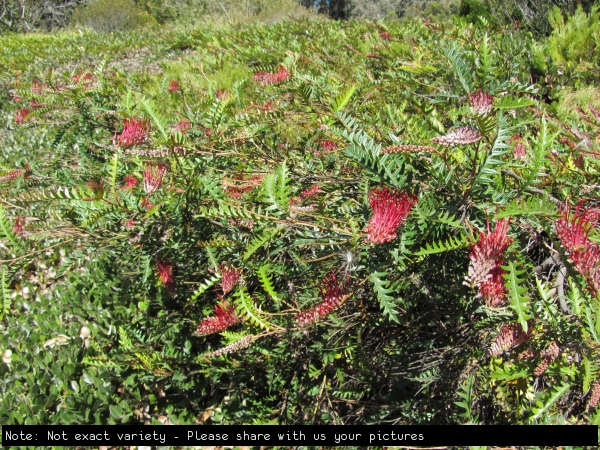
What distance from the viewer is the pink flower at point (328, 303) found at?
122 cm

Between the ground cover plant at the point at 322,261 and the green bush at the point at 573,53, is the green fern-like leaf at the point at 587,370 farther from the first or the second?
the green bush at the point at 573,53

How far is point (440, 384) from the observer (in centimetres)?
155

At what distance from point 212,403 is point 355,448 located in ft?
2.75

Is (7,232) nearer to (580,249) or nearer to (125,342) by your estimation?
(125,342)

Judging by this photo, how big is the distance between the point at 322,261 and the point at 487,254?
626mm

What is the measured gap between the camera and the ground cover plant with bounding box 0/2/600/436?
3.43 feet

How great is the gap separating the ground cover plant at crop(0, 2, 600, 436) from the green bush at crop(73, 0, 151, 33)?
1479 centimetres

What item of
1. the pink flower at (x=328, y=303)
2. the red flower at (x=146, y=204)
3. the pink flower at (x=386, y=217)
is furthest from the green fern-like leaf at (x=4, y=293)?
the pink flower at (x=386, y=217)

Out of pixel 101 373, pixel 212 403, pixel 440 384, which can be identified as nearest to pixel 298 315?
pixel 440 384

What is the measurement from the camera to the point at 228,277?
1.43 metres

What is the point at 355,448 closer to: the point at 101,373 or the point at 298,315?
the point at 298,315

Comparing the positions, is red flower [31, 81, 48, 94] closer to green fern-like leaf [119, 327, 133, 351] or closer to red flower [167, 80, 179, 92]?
red flower [167, 80, 179, 92]

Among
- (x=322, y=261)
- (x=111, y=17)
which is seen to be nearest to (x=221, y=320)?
(x=322, y=261)

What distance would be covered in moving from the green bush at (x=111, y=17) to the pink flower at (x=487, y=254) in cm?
Answer: 1660
